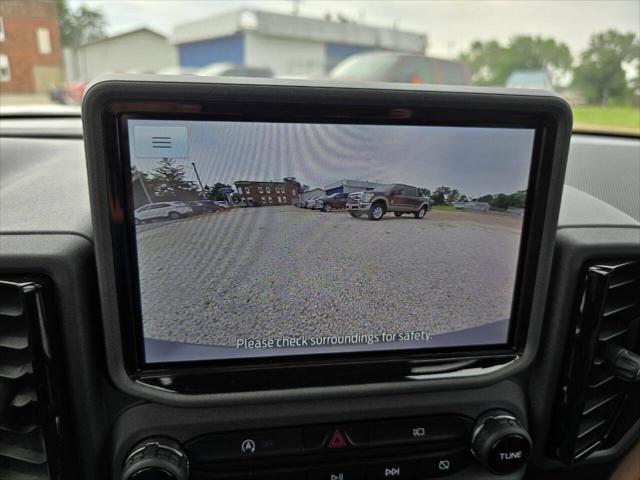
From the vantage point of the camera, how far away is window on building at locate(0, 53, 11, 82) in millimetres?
→ 1683

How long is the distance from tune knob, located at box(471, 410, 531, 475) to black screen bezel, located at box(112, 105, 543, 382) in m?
0.19

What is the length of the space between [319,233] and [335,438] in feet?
1.72

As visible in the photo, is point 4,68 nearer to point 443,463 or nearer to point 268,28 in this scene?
point 443,463

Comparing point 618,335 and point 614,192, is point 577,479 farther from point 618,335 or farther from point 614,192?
point 614,192

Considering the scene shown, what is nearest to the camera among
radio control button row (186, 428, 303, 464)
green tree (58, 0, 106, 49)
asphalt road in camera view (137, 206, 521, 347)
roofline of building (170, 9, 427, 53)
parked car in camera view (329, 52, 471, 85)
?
asphalt road in camera view (137, 206, 521, 347)

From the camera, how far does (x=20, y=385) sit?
1065mm

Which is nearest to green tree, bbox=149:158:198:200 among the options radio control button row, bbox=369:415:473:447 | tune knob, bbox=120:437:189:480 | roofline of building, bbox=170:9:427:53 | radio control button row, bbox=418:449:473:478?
tune knob, bbox=120:437:189:480

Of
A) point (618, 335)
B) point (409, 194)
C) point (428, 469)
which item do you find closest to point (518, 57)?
point (618, 335)

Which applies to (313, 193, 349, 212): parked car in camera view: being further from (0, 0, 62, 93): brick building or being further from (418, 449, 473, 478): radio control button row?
(0, 0, 62, 93): brick building

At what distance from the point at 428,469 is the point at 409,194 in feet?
2.35

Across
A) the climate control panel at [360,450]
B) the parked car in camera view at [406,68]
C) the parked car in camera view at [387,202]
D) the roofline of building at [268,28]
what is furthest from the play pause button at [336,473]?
the roofline of building at [268,28]

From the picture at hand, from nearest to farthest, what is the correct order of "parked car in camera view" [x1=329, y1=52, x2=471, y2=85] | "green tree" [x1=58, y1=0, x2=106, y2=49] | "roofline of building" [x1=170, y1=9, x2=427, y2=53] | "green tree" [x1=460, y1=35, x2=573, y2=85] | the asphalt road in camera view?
the asphalt road in camera view
"green tree" [x1=58, y1=0, x2=106, y2=49]
"green tree" [x1=460, y1=35, x2=573, y2=85]
"parked car in camera view" [x1=329, y1=52, x2=471, y2=85]
"roofline of building" [x1=170, y1=9, x2=427, y2=53]

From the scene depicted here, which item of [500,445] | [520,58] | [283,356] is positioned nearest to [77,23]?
[283,356]

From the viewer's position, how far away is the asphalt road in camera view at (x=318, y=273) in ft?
3.42
